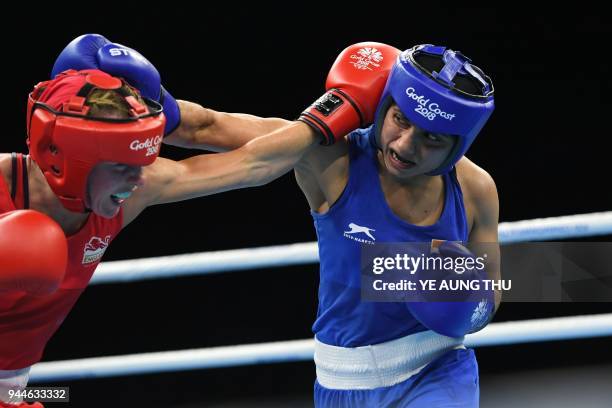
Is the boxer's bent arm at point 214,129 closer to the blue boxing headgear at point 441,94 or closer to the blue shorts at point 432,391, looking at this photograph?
the blue boxing headgear at point 441,94

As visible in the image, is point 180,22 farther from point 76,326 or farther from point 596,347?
point 596,347

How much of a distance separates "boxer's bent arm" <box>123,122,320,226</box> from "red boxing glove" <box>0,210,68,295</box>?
44cm

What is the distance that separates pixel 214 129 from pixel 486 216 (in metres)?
0.83

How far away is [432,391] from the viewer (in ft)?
8.47

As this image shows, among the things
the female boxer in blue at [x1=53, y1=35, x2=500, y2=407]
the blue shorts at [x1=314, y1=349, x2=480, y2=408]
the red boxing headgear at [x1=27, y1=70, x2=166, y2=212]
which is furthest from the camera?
the blue shorts at [x1=314, y1=349, x2=480, y2=408]

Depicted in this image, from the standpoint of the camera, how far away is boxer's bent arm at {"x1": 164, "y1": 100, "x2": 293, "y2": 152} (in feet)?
8.68

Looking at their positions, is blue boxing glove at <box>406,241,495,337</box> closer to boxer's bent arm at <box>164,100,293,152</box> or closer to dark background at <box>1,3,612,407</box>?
boxer's bent arm at <box>164,100,293,152</box>

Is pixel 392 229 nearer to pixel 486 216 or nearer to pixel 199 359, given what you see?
pixel 486 216

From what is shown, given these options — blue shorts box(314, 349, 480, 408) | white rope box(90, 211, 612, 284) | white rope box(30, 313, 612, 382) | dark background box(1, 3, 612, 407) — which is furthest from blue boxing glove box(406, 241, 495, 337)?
dark background box(1, 3, 612, 407)

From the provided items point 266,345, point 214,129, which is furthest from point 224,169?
point 266,345

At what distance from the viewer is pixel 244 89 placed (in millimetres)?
4773

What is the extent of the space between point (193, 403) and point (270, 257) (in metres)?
0.84

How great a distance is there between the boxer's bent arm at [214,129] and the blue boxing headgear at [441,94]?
1.21 ft

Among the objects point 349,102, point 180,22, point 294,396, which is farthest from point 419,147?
point 180,22
